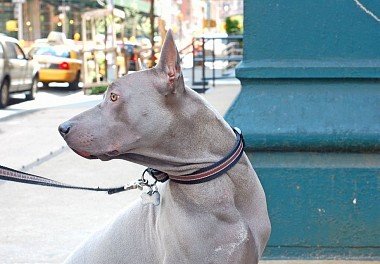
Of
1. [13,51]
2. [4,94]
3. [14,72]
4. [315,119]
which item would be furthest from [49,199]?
[13,51]

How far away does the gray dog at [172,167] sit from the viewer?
3033 mm

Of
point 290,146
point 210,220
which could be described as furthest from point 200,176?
point 290,146

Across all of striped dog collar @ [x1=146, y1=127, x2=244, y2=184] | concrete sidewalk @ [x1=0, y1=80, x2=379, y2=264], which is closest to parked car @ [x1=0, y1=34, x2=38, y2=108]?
concrete sidewalk @ [x1=0, y1=80, x2=379, y2=264]

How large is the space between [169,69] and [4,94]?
17.5 meters

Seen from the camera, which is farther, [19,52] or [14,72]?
[19,52]

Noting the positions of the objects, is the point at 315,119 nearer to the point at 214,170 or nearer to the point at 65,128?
the point at 214,170

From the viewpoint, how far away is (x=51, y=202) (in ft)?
25.5

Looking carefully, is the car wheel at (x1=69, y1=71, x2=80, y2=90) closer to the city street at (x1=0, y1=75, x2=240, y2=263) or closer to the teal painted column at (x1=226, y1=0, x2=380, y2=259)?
the city street at (x1=0, y1=75, x2=240, y2=263)

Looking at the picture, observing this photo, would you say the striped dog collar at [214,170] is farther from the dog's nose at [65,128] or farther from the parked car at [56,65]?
the parked car at [56,65]

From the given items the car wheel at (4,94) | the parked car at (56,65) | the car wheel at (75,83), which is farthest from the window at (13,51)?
the car wheel at (75,83)

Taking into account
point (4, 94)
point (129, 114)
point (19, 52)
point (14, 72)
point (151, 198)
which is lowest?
point (4, 94)

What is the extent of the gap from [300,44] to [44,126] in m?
10.2

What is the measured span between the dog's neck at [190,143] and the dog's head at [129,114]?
0.08 meters

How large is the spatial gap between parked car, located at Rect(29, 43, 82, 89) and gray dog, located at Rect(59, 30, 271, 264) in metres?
23.4
